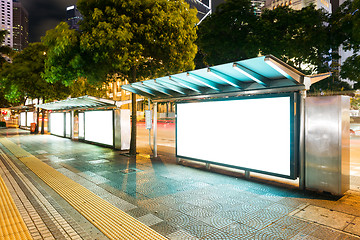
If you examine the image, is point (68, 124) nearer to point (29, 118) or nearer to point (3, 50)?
point (3, 50)

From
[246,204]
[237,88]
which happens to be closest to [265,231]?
[246,204]

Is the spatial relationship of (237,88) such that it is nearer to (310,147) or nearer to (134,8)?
(310,147)

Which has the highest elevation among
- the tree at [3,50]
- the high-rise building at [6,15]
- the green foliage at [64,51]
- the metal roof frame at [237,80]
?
the high-rise building at [6,15]

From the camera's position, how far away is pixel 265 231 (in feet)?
12.2

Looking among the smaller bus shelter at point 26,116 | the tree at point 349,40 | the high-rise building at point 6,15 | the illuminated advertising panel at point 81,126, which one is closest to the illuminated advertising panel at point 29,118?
the smaller bus shelter at point 26,116

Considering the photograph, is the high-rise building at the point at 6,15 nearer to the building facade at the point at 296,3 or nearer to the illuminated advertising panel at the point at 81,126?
the building facade at the point at 296,3

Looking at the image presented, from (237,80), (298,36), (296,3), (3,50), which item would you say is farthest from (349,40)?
(296,3)

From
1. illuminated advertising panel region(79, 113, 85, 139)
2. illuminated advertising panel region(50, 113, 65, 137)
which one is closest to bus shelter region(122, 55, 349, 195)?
illuminated advertising panel region(79, 113, 85, 139)

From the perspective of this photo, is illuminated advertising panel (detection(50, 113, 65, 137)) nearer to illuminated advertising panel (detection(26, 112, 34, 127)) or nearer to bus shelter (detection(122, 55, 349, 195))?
illuminated advertising panel (detection(26, 112, 34, 127))

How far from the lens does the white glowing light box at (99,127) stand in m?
12.7

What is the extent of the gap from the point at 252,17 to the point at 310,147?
14.2 m

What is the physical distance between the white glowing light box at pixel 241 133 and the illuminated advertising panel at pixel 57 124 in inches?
583

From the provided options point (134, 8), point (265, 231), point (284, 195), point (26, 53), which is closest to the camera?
point (265, 231)

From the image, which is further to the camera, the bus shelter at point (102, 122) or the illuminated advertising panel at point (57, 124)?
the illuminated advertising panel at point (57, 124)
